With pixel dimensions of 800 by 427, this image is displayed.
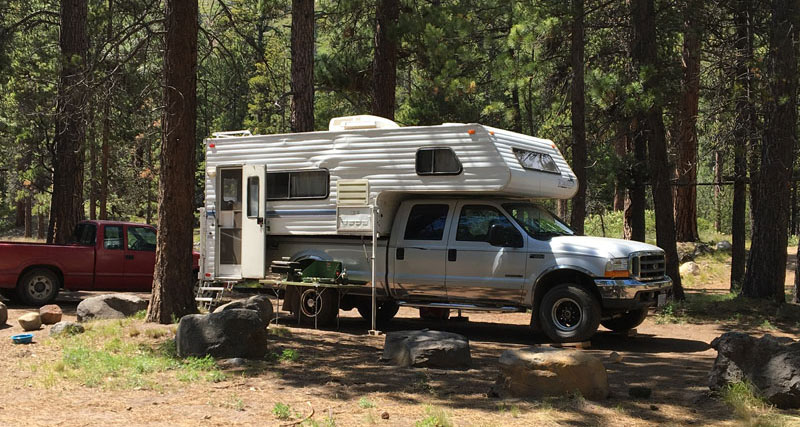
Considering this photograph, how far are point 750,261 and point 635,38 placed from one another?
4427 millimetres

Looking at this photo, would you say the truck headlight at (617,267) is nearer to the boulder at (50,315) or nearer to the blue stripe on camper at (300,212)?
the blue stripe on camper at (300,212)

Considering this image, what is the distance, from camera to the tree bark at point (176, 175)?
11.7 metres

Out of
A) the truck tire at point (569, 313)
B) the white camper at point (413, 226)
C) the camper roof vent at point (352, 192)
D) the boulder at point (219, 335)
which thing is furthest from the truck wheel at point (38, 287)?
the truck tire at point (569, 313)

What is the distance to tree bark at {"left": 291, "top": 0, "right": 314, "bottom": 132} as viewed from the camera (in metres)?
15.4

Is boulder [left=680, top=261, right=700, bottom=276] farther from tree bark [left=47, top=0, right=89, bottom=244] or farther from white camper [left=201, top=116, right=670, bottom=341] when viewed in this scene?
tree bark [left=47, top=0, right=89, bottom=244]

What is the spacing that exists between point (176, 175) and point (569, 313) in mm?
5806

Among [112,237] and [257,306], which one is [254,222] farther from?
[112,237]

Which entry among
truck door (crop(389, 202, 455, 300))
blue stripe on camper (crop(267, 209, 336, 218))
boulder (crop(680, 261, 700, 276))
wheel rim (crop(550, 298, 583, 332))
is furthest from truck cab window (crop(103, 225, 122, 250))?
boulder (crop(680, 261, 700, 276))

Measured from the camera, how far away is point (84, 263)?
50.1 feet

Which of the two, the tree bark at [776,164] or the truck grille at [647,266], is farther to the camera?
the tree bark at [776,164]

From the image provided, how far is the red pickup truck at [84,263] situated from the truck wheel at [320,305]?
174 inches

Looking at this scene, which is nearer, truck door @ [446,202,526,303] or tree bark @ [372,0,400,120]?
truck door @ [446,202,526,303]

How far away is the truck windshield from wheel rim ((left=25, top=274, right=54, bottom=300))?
8.55 m

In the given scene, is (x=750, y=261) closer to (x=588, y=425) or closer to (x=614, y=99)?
(x=614, y=99)
